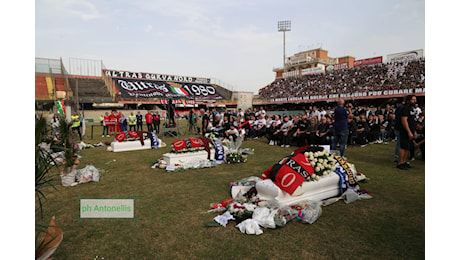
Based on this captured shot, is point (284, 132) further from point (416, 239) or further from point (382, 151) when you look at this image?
point (416, 239)

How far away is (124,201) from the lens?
182 inches

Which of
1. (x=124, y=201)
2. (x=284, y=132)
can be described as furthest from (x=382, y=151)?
(x=124, y=201)

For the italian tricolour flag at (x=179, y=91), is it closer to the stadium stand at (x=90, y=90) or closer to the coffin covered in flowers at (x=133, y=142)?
the stadium stand at (x=90, y=90)

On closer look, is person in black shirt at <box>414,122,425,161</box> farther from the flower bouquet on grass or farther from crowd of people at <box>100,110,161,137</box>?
crowd of people at <box>100,110,161,137</box>

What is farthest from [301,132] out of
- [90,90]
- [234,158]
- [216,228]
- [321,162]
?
[90,90]

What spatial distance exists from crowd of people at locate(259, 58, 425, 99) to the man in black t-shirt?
27045mm

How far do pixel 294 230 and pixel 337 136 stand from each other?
527 cm

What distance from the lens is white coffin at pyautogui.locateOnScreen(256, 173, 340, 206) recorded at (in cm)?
447

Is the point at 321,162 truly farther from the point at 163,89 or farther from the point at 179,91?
the point at 179,91

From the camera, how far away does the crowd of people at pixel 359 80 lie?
31.8 metres

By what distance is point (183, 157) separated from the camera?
8.02 m

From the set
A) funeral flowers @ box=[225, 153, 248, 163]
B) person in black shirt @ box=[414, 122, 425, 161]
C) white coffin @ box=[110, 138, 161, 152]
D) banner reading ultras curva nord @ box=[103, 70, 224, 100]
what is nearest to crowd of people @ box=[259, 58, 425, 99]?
banner reading ultras curva nord @ box=[103, 70, 224, 100]

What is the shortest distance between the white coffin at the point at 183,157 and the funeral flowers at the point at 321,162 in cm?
412

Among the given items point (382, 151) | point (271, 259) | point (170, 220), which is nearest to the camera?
point (271, 259)
